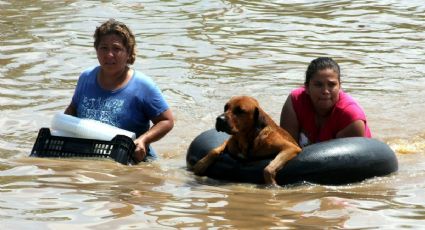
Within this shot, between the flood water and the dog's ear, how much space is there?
49 cm

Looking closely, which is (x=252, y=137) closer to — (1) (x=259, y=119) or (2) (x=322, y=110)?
(1) (x=259, y=119)

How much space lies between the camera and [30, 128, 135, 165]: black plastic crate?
8.18 metres

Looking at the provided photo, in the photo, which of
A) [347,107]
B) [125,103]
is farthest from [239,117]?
[125,103]

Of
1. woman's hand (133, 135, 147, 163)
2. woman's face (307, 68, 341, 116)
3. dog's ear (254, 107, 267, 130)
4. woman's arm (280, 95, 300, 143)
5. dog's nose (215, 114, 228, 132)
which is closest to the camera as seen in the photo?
dog's nose (215, 114, 228, 132)

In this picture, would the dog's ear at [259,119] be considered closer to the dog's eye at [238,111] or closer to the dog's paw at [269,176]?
the dog's eye at [238,111]

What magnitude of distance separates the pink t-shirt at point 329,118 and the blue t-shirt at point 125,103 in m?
1.21

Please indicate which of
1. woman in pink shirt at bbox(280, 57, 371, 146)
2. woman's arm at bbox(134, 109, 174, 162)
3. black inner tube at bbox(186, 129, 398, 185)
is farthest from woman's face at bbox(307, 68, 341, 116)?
woman's arm at bbox(134, 109, 174, 162)

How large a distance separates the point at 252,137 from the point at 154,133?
1.10 metres

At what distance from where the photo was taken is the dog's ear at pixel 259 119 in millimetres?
7797

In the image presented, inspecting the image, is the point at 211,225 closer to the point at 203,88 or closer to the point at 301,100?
the point at 301,100

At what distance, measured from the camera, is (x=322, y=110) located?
27.5 ft

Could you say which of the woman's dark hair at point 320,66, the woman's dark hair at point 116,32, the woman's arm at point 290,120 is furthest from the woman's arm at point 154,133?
the woman's dark hair at point 320,66

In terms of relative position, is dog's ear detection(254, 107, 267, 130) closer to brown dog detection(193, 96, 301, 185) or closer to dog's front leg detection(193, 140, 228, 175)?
brown dog detection(193, 96, 301, 185)

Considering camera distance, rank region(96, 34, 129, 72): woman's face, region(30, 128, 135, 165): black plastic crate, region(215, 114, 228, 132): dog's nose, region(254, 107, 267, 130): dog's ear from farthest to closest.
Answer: region(96, 34, 129, 72): woman's face, region(30, 128, 135, 165): black plastic crate, region(254, 107, 267, 130): dog's ear, region(215, 114, 228, 132): dog's nose
